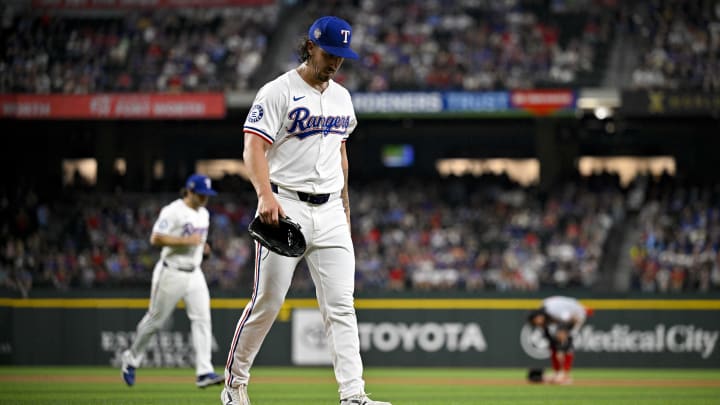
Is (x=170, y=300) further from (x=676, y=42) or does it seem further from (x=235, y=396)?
(x=676, y=42)

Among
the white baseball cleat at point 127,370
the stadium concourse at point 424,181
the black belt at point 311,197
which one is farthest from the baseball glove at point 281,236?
the stadium concourse at point 424,181

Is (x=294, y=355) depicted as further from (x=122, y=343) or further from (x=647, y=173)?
(x=647, y=173)

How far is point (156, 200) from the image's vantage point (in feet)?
84.6

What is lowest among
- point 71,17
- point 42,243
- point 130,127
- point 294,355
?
point 294,355

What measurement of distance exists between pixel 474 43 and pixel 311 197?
19.6 metres

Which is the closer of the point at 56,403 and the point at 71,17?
the point at 56,403

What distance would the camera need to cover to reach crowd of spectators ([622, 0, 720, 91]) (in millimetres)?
23828

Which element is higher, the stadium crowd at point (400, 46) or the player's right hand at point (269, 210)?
the stadium crowd at point (400, 46)

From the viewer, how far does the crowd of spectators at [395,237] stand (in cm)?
2177

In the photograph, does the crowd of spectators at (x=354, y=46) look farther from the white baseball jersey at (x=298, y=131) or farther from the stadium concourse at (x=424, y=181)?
the white baseball jersey at (x=298, y=131)

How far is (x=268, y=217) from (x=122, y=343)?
12.2m

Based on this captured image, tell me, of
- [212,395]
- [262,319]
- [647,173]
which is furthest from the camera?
[647,173]

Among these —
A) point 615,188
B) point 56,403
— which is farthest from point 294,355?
point 615,188

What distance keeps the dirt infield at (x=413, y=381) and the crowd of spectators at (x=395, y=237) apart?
5.91 meters
